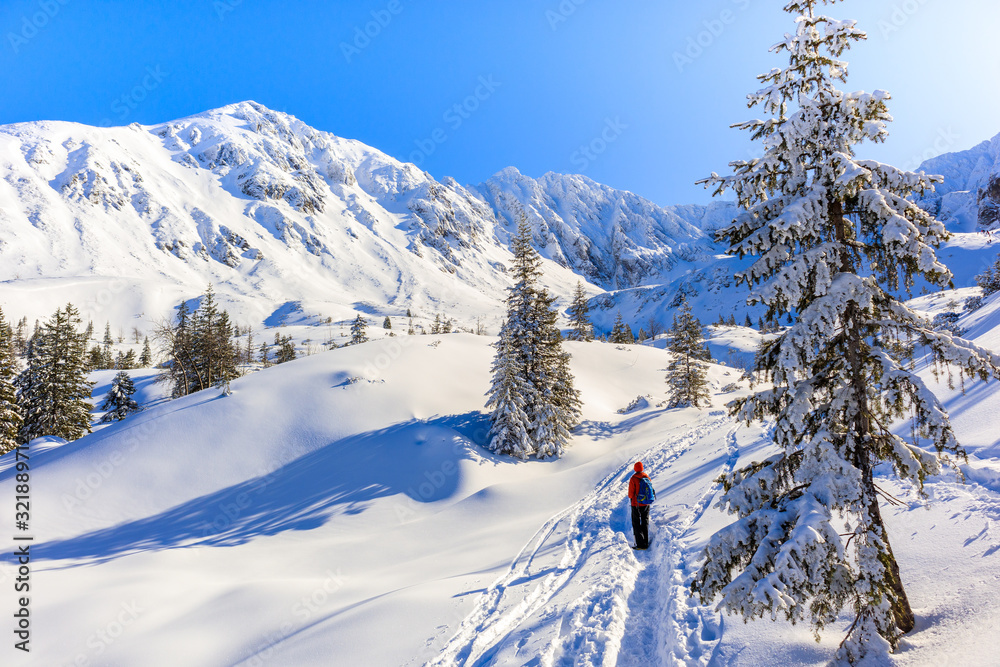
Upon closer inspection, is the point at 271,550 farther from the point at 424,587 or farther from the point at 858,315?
the point at 858,315

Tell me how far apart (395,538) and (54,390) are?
31.6 metres

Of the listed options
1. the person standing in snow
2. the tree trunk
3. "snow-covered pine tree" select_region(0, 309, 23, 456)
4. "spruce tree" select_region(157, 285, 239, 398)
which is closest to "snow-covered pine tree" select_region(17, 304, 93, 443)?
"snow-covered pine tree" select_region(0, 309, 23, 456)

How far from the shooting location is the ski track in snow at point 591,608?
6035 mm

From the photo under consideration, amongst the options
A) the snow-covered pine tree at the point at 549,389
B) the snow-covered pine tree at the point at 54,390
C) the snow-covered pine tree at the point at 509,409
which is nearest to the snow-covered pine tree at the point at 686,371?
the snow-covered pine tree at the point at 549,389

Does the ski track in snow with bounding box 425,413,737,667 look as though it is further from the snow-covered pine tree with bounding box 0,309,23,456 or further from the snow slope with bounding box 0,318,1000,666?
the snow-covered pine tree with bounding box 0,309,23,456

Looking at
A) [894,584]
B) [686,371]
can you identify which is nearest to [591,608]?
[894,584]

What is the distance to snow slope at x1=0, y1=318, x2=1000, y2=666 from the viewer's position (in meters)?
6.04

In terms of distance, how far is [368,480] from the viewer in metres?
17.0

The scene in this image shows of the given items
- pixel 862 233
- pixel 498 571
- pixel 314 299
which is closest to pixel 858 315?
pixel 862 233

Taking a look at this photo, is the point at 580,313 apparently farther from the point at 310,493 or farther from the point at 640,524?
the point at 640,524

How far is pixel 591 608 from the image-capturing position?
23.4 feet

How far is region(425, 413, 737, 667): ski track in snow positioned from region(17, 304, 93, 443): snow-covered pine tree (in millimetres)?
35484

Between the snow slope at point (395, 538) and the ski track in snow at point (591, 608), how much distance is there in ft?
0.14

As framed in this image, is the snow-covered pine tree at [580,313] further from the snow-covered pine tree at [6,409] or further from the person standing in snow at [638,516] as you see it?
the snow-covered pine tree at [6,409]
